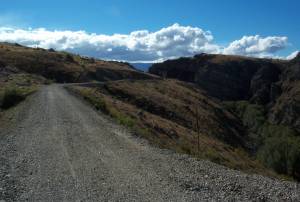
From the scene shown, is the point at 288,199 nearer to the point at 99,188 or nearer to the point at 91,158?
the point at 99,188

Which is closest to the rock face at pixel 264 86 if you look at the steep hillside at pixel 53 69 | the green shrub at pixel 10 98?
the steep hillside at pixel 53 69

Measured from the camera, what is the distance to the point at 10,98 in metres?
44.5

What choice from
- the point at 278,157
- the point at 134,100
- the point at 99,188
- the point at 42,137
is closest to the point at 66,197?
the point at 99,188

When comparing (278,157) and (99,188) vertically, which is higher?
(99,188)

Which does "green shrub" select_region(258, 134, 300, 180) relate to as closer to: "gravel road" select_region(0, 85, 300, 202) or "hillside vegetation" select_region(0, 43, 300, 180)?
"hillside vegetation" select_region(0, 43, 300, 180)

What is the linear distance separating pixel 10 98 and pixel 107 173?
30.1 meters

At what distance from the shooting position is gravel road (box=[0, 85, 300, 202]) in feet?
45.9

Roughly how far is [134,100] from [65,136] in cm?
4457

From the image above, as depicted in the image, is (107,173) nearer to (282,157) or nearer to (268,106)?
(282,157)

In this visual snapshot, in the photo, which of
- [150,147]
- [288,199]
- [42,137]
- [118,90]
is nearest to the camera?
[288,199]

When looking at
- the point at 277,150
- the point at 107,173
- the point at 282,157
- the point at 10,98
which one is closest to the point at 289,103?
the point at 277,150

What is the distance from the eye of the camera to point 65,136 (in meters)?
25.9

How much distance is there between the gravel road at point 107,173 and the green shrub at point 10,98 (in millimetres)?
15889

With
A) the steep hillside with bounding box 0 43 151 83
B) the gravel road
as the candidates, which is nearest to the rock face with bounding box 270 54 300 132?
the steep hillside with bounding box 0 43 151 83
